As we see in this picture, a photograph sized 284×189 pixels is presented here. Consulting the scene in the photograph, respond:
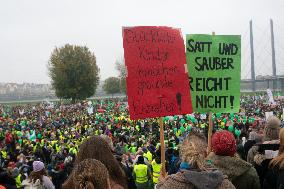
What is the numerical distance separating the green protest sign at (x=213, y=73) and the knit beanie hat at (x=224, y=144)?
5.82 feet

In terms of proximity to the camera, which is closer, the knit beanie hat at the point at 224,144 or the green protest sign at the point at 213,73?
the knit beanie hat at the point at 224,144

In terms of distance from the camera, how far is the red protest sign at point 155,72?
14.0 feet

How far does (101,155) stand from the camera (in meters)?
3.22

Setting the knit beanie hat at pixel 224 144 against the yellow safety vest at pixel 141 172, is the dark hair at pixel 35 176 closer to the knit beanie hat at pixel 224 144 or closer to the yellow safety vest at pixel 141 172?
the knit beanie hat at pixel 224 144

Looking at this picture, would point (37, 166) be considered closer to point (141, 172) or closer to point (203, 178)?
point (203, 178)

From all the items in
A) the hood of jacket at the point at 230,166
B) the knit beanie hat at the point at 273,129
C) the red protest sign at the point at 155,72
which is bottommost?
the hood of jacket at the point at 230,166

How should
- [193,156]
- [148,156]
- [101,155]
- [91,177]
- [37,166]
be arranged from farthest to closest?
1. [148,156]
2. [37,166]
3. [101,155]
4. [193,156]
5. [91,177]

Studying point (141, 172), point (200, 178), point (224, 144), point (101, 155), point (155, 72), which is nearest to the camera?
point (200, 178)

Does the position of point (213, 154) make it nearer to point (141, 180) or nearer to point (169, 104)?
point (169, 104)

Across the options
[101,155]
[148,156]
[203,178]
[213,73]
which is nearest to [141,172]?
[148,156]

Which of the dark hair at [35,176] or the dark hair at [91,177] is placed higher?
the dark hair at [91,177]

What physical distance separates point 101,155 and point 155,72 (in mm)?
1482

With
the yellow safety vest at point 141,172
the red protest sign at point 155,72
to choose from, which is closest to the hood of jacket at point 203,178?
the red protest sign at point 155,72

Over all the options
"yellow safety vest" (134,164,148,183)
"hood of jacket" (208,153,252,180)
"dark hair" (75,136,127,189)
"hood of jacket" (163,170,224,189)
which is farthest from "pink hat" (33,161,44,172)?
"yellow safety vest" (134,164,148,183)
